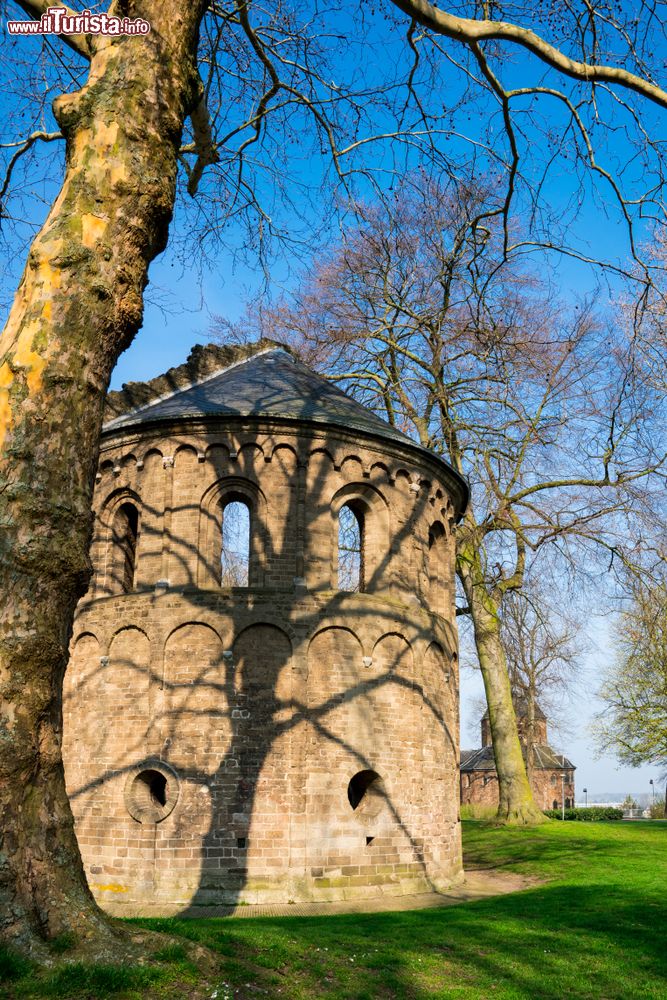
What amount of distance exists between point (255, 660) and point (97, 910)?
913cm

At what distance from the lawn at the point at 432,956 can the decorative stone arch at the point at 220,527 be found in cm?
570

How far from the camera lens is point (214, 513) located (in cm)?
1525

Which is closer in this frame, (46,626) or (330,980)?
(46,626)

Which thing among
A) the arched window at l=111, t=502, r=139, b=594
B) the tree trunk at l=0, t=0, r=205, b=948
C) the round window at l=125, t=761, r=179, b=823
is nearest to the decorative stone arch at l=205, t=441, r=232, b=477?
the arched window at l=111, t=502, r=139, b=594

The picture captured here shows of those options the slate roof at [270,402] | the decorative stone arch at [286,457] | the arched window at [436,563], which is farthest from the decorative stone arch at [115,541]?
the arched window at [436,563]

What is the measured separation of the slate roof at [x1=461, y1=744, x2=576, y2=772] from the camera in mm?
52531

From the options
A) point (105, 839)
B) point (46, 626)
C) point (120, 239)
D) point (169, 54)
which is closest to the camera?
point (46, 626)

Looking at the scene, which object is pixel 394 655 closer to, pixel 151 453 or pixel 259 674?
pixel 259 674

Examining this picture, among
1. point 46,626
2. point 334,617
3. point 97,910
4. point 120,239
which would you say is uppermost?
point 120,239

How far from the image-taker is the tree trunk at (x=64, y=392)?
4727 mm

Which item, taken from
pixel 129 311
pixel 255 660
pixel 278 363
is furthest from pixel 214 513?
pixel 129 311

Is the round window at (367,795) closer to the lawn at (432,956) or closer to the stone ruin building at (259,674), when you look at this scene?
the stone ruin building at (259,674)

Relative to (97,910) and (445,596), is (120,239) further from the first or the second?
(445,596)

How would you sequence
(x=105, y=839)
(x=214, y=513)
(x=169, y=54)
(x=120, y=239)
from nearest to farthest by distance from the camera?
(x=120, y=239), (x=169, y=54), (x=105, y=839), (x=214, y=513)
